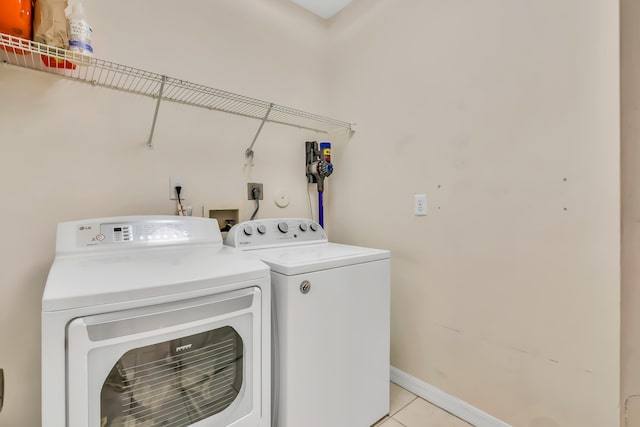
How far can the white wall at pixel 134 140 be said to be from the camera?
47.9 inches

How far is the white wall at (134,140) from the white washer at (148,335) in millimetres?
245

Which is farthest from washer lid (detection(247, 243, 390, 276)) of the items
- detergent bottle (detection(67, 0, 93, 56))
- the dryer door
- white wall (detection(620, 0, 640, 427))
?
detergent bottle (detection(67, 0, 93, 56))

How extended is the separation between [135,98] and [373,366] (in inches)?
69.0

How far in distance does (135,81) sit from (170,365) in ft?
4.27

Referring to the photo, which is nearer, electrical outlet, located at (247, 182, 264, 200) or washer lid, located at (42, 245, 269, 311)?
washer lid, located at (42, 245, 269, 311)

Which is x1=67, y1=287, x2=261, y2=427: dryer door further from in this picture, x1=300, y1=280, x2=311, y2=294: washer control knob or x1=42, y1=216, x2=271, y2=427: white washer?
x1=300, y1=280, x2=311, y2=294: washer control knob

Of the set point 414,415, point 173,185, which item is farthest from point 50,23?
point 414,415

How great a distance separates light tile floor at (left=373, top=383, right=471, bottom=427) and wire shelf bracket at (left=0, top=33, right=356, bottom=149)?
1.66 m

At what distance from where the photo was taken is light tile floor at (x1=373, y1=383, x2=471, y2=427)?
1.47 metres

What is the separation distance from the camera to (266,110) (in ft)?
6.09

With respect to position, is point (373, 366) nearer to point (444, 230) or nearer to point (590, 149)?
point (444, 230)

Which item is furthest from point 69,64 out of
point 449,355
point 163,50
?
point 449,355

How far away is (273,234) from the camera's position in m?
1.67

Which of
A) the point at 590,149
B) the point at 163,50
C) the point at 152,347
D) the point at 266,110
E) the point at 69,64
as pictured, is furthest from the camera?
the point at 266,110
